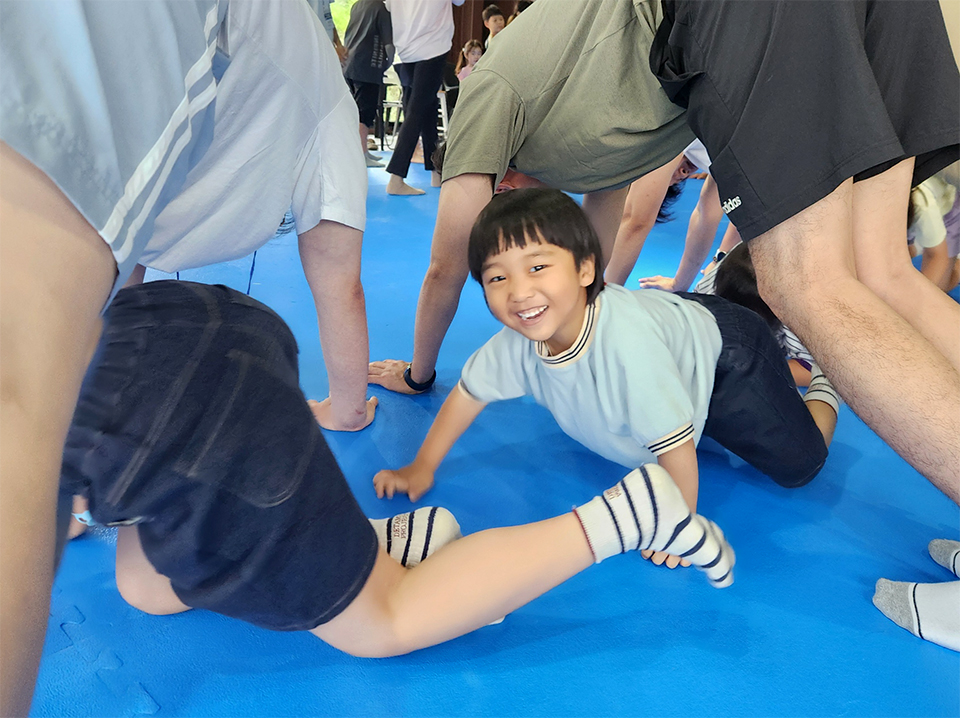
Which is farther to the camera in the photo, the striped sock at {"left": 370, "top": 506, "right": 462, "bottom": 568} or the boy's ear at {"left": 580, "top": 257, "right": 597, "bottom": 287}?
the boy's ear at {"left": 580, "top": 257, "right": 597, "bottom": 287}

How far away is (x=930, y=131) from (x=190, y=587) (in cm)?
114

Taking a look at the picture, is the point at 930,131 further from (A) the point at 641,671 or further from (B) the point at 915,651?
(A) the point at 641,671

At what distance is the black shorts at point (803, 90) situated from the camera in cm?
84

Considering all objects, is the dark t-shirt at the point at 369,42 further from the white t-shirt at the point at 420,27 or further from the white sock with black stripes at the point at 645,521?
the white sock with black stripes at the point at 645,521

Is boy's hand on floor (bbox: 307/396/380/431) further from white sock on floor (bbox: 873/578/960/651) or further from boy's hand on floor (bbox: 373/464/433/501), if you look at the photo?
white sock on floor (bbox: 873/578/960/651)

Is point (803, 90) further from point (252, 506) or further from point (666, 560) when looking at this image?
point (252, 506)

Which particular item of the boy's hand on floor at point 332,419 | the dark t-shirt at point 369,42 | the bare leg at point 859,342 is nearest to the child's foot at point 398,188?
the dark t-shirt at point 369,42

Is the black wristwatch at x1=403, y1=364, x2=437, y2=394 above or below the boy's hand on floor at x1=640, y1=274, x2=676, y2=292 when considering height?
above

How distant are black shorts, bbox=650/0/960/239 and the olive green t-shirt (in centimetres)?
15

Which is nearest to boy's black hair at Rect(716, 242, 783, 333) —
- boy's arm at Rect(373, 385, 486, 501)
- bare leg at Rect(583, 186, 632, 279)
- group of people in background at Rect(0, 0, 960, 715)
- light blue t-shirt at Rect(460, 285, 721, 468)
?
group of people in background at Rect(0, 0, 960, 715)

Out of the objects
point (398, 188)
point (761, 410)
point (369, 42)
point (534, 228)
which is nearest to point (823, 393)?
point (761, 410)

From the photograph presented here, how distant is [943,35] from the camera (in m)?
0.94

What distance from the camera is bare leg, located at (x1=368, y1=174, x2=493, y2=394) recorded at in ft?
3.85

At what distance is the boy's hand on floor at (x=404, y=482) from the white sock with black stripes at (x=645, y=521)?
0.33 meters
